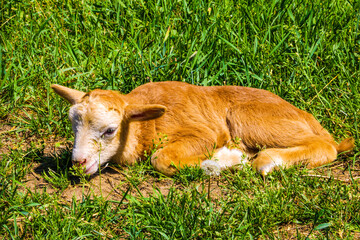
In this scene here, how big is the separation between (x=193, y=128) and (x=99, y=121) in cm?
105

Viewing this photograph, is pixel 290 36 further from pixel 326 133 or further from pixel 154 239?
pixel 154 239

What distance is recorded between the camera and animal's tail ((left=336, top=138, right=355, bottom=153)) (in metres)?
4.76

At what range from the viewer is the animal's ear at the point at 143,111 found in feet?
14.0

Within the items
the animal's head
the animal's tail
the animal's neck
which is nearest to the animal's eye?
the animal's head

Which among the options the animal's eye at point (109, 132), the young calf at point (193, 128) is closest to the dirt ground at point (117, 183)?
the young calf at point (193, 128)

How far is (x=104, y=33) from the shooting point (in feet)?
20.9

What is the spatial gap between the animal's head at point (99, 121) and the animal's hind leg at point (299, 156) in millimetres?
1065

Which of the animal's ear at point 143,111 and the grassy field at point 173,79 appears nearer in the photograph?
the grassy field at point 173,79

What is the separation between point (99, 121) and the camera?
4.22 meters

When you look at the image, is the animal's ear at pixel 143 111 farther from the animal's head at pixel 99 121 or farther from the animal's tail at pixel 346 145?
the animal's tail at pixel 346 145

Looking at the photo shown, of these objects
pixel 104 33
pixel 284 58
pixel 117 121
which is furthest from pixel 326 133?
pixel 104 33

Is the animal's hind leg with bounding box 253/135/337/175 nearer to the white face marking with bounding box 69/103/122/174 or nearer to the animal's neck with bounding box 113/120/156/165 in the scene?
the animal's neck with bounding box 113/120/156/165

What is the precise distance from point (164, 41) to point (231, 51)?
83cm

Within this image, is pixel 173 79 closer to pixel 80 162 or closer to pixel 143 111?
pixel 143 111
